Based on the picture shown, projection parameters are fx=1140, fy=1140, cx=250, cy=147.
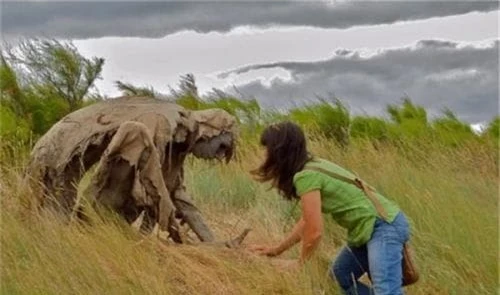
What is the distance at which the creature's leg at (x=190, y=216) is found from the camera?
7.74 metres

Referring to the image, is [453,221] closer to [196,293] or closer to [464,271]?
[464,271]

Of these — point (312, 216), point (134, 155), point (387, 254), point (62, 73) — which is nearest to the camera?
point (312, 216)

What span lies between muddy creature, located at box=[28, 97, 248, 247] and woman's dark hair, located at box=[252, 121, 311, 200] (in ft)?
2.66

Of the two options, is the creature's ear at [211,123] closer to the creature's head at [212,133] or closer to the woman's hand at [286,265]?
the creature's head at [212,133]

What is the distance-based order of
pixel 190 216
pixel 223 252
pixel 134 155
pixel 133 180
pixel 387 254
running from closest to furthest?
pixel 387 254, pixel 134 155, pixel 133 180, pixel 223 252, pixel 190 216

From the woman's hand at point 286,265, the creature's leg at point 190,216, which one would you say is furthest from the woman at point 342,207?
the creature's leg at point 190,216

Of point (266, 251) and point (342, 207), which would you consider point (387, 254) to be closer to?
point (342, 207)

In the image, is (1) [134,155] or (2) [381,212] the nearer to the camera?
(2) [381,212]

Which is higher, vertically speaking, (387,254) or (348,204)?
(348,204)

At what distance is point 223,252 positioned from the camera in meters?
7.45

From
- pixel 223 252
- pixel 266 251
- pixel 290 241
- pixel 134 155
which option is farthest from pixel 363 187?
pixel 134 155

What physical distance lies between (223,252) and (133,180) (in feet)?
2.48

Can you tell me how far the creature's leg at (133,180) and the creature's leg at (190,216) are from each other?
19 cm

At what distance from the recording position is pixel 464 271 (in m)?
7.77
